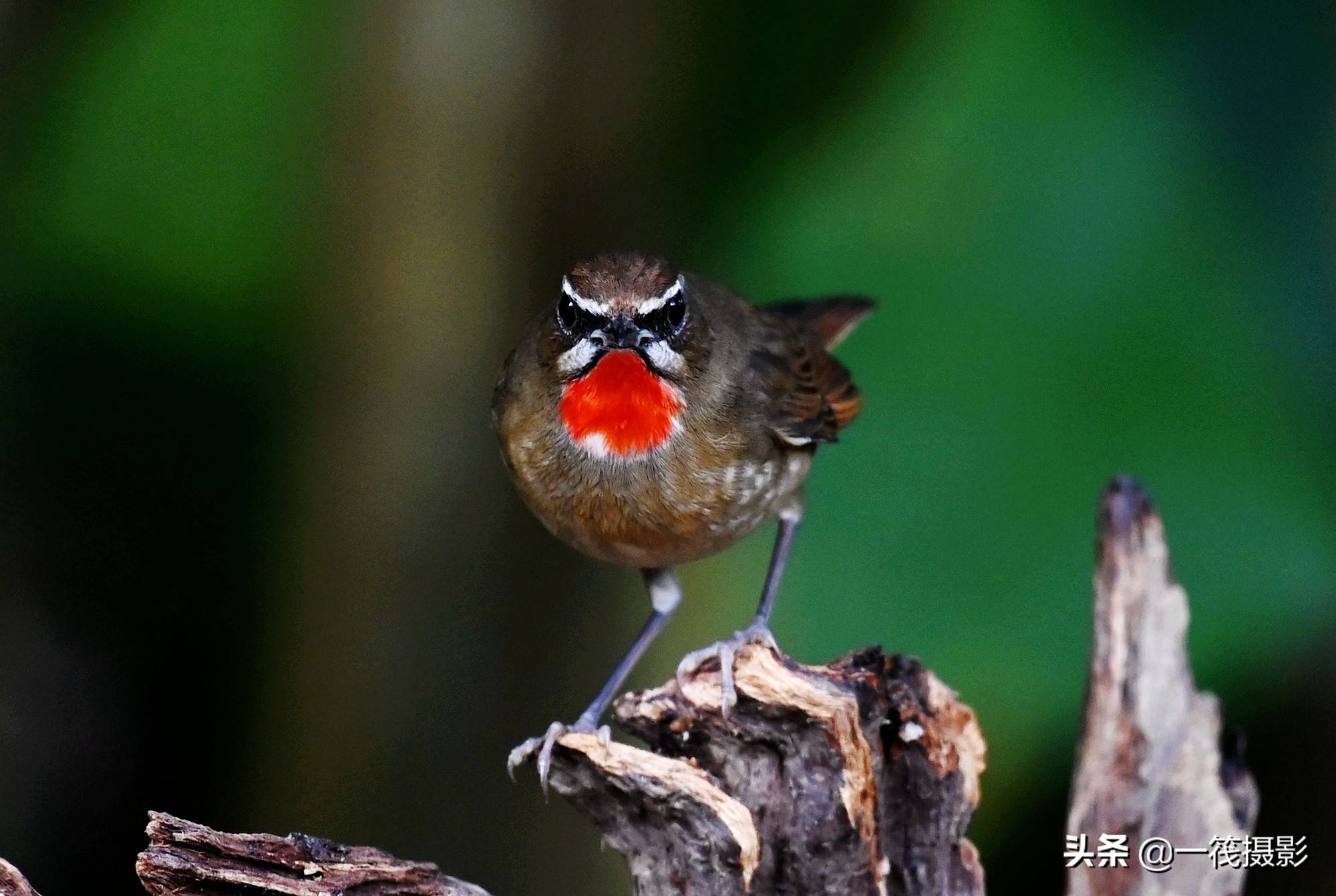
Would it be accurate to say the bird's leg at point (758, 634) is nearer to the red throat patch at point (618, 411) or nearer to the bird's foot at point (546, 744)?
the bird's foot at point (546, 744)

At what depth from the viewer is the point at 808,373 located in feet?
11.7

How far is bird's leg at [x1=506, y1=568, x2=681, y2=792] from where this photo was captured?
9.24 ft

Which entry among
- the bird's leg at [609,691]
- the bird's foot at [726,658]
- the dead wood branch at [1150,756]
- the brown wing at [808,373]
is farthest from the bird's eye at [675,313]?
the dead wood branch at [1150,756]

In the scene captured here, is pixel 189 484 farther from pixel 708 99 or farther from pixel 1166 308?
pixel 1166 308

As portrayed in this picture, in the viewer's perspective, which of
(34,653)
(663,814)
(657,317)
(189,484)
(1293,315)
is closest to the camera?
(663,814)

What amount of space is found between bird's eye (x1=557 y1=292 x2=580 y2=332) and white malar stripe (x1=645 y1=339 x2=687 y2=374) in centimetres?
17

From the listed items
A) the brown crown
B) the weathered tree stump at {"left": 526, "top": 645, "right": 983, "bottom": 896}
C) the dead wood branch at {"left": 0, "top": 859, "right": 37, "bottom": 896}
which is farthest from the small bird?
the dead wood branch at {"left": 0, "top": 859, "right": 37, "bottom": 896}

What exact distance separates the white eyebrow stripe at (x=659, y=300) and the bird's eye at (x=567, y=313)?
0.14 m

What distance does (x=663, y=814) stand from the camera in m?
2.44

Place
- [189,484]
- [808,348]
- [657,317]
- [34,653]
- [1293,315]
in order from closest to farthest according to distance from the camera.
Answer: [657,317], [808,348], [1293,315], [34,653], [189,484]

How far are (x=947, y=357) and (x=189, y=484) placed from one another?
8.49 feet

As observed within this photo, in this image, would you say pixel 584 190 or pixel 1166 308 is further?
pixel 584 190

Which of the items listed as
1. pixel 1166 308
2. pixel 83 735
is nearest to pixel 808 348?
pixel 1166 308

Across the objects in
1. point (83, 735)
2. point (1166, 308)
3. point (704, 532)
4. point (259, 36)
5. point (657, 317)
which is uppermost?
point (259, 36)
